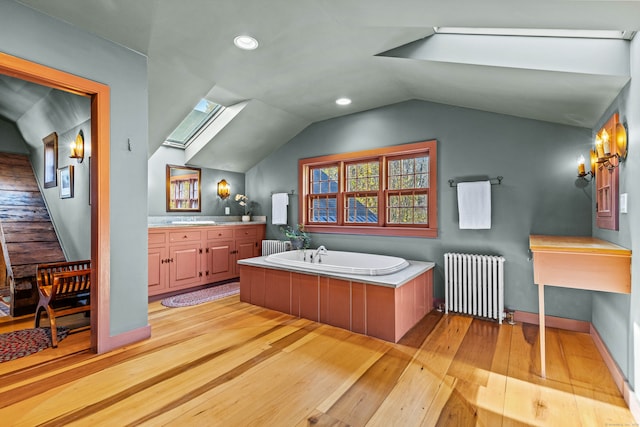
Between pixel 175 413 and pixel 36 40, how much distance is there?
2.57 meters

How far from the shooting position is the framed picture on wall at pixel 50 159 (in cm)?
406

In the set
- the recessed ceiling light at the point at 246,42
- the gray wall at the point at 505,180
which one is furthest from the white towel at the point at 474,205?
the recessed ceiling light at the point at 246,42

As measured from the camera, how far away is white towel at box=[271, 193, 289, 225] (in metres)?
5.03

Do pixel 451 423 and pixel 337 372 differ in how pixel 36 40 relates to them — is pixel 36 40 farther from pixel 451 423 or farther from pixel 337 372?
pixel 451 423

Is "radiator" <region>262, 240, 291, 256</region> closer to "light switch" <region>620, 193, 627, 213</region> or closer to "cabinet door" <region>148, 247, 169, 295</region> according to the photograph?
"cabinet door" <region>148, 247, 169, 295</region>

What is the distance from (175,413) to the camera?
1688 mm

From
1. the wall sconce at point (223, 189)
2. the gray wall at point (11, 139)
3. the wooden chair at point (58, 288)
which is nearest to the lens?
the wooden chair at point (58, 288)

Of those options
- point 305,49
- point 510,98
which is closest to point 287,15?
point 305,49

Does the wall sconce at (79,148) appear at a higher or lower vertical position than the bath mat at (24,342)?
higher

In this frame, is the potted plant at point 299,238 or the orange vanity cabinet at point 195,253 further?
the potted plant at point 299,238

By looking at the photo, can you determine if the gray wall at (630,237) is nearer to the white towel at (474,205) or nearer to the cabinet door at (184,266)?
the white towel at (474,205)

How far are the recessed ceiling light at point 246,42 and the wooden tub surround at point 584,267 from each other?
2615 mm

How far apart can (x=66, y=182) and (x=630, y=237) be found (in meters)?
5.37

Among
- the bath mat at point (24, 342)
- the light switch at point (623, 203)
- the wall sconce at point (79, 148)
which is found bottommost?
the bath mat at point (24, 342)
